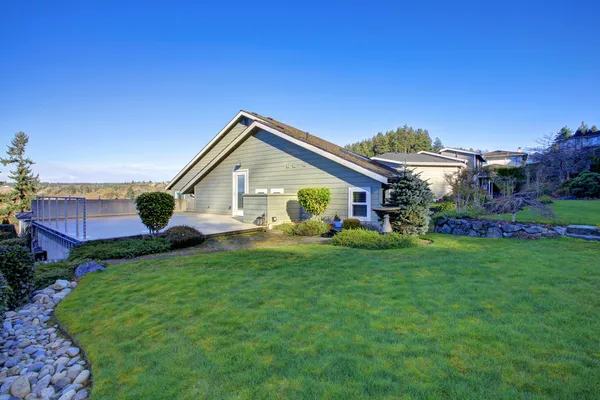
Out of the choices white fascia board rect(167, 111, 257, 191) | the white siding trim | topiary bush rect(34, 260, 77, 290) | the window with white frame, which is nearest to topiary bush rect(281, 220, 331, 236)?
the window with white frame

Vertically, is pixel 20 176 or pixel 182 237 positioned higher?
pixel 20 176

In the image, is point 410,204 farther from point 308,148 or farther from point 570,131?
point 570,131

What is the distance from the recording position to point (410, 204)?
10125 mm

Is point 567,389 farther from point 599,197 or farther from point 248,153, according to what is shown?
point 599,197

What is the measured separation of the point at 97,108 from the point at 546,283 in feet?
70.0

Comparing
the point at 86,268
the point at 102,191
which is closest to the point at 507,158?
the point at 86,268

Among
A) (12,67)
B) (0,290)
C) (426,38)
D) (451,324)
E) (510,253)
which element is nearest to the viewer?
(451,324)

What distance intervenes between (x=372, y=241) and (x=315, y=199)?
425cm

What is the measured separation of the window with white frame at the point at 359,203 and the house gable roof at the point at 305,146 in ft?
Result: 3.13

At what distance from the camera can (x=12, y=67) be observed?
13203 mm

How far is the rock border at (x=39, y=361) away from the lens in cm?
274

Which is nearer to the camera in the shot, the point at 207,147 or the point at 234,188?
the point at 234,188

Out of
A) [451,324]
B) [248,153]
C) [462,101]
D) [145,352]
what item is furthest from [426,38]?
[145,352]

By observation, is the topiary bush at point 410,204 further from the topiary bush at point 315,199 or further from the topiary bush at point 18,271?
the topiary bush at point 18,271
